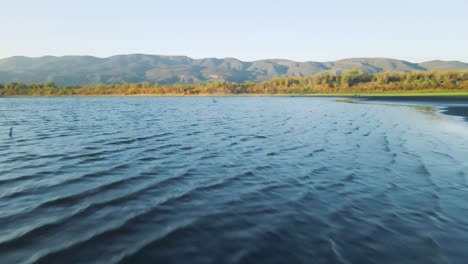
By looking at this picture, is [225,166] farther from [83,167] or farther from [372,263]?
[372,263]

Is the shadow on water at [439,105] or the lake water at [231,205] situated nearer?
the lake water at [231,205]

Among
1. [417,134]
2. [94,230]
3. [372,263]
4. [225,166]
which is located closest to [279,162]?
[225,166]

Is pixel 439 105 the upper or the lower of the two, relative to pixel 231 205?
lower

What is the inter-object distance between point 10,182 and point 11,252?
26.0ft

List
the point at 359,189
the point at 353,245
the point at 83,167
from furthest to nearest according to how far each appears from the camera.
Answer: the point at 83,167 < the point at 359,189 < the point at 353,245

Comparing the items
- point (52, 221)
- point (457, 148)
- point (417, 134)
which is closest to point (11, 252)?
point (52, 221)

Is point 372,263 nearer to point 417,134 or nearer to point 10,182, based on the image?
point 10,182

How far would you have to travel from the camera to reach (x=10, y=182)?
13.5 m

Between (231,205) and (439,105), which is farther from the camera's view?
(439,105)

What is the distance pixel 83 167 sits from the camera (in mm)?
16375

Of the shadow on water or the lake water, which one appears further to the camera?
the shadow on water

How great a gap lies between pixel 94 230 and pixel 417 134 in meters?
34.5

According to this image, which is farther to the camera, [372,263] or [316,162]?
[316,162]

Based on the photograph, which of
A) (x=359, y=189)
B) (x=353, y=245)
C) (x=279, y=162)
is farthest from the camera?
(x=279, y=162)
